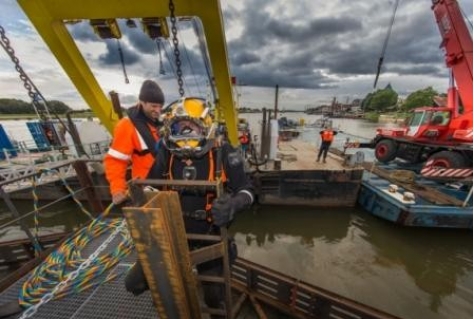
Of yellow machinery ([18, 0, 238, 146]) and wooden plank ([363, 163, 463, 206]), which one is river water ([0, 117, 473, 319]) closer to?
wooden plank ([363, 163, 463, 206])

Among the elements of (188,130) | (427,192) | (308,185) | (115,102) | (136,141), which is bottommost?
(308,185)

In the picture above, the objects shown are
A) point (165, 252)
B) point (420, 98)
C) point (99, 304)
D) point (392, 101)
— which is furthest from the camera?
point (392, 101)

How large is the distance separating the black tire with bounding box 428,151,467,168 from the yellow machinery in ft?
29.4

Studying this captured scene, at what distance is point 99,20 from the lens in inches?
126

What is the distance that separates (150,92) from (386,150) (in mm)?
11741

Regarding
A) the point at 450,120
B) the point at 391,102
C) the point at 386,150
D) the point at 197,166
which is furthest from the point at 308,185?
the point at 391,102

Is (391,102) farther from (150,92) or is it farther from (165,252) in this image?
(165,252)

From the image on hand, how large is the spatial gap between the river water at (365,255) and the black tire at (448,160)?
2.78 m

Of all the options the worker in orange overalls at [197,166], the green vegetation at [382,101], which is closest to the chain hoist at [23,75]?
the worker in orange overalls at [197,166]

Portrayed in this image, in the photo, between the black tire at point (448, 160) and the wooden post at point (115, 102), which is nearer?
the wooden post at point (115, 102)

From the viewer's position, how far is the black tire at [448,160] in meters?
7.36

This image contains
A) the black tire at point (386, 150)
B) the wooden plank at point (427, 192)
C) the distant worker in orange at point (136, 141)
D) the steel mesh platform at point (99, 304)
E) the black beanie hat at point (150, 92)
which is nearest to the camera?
the steel mesh platform at point (99, 304)

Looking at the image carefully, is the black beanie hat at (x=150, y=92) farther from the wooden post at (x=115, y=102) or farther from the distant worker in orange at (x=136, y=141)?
the wooden post at (x=115, y=102)

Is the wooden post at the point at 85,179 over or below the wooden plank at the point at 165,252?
below
